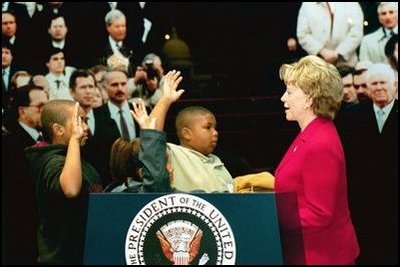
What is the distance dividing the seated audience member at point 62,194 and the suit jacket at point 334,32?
9.20 feet

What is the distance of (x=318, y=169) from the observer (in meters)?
2.88

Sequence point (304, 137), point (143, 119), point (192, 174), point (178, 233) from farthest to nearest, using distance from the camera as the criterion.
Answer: point (192, 174) < point (143, 119) < point (304, 137) < point (178, 233)

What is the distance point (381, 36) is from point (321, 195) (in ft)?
11.4

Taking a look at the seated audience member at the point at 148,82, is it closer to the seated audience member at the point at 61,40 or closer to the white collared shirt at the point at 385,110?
the seated audience member at the point at 61,40

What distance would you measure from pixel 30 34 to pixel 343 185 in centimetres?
393

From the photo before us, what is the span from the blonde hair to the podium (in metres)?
0.54

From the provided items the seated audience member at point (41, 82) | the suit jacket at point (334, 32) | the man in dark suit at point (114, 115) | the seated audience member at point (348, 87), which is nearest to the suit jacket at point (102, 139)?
the man in dark suit at point (114, 115)

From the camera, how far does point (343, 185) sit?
2.96 metres

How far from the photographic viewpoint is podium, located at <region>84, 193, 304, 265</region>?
2723mm

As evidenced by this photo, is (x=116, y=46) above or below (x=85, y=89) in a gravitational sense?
above

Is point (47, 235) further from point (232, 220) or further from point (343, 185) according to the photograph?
point (343, 185)

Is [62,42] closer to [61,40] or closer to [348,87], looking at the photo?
[61,40]

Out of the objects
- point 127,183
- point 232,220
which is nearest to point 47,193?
Answer: point 127,183

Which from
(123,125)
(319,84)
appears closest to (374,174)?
(123,125)
